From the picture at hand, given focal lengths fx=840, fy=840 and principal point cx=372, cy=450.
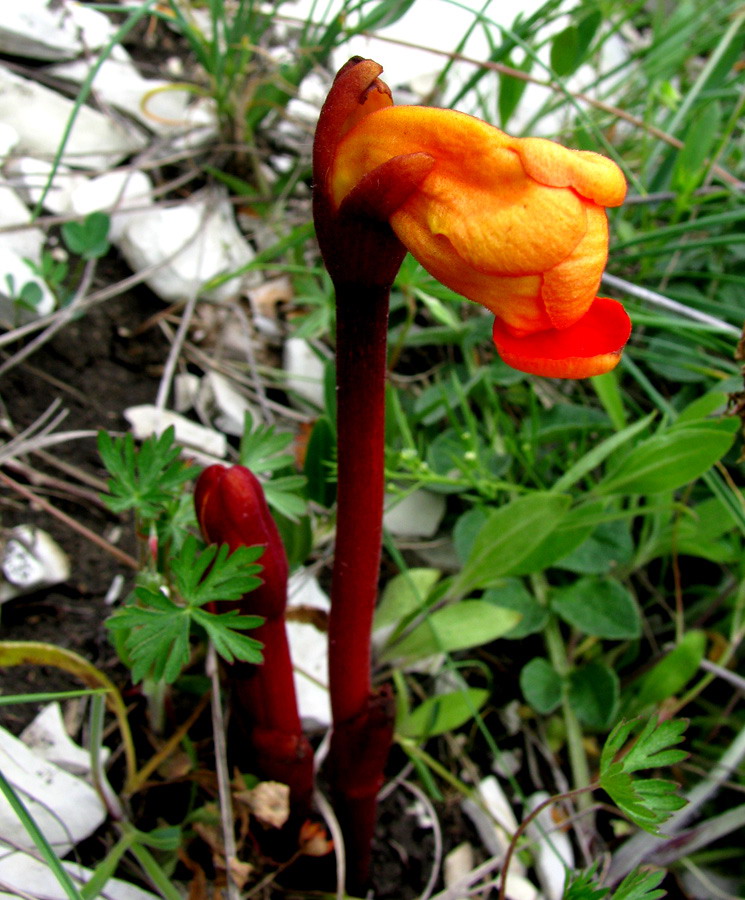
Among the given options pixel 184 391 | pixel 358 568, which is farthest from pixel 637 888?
pixel 184 391

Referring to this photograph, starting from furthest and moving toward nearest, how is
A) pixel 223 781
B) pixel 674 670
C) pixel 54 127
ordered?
pixel 54 127
pixel 674 670
pixel 223 781

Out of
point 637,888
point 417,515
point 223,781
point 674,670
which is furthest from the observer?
point 417,515

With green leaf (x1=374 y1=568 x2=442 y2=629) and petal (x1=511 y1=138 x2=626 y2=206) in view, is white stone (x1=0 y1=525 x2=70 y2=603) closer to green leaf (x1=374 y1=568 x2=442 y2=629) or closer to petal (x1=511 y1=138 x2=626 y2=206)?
green leaf (x1=374 y1=568 x2=442 y2=629)

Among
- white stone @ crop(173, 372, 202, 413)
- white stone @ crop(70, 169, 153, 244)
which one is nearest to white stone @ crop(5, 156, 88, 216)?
white stone @ crop(70, 169, 153, 244)

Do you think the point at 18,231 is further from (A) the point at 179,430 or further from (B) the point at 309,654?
(B) the point at 309,654

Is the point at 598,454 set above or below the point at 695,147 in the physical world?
below

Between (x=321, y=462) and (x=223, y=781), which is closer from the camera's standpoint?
(x=223, y=781)
